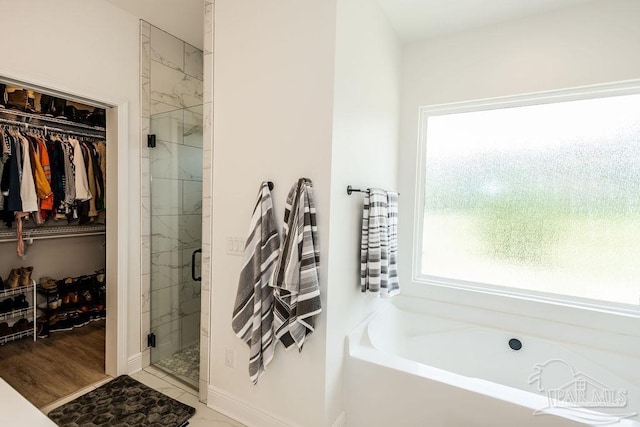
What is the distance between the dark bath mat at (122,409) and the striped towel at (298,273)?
1059mm

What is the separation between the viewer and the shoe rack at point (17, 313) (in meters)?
2.93

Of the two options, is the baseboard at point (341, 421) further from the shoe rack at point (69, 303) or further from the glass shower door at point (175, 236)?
the shoe rack at point (69, 303)

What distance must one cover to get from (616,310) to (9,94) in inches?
214

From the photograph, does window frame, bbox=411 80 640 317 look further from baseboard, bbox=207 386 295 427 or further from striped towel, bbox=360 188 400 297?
baseboard, bbox=207 386 295 427

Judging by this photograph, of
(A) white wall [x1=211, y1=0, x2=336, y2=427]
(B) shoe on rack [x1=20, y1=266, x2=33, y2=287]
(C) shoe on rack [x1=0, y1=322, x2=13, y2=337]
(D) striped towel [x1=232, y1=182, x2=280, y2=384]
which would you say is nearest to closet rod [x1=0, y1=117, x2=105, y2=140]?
(B) shoe on rack [x1=20, y1=266, x2=33, y2=287]

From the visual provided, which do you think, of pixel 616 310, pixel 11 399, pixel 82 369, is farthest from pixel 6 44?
pixel 616 310

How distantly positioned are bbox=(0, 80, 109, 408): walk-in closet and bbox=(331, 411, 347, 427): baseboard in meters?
1.97

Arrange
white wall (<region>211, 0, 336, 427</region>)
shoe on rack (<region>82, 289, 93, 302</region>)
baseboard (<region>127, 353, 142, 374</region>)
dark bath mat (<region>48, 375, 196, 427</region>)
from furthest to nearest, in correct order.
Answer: shoe on rack (<region>82, 289, 93, 302</region>), baseboard (<region>127, 353, 142, 374</region>), dark bath mat (<region>48, 375, 196, 427</region>), white wall (<region>211, 0, 336, 427</region>)

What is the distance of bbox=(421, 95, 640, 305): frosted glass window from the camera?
2.02 m

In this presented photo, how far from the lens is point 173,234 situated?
104 inches

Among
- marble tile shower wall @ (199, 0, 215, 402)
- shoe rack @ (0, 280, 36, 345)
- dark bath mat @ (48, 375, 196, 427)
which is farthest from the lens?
shoe rack @ (0, 280, 36, 345)

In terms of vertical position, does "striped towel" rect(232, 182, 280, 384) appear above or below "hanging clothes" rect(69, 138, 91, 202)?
below

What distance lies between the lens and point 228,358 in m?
1.97

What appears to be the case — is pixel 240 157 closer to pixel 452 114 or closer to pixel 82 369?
pixel 452 114
